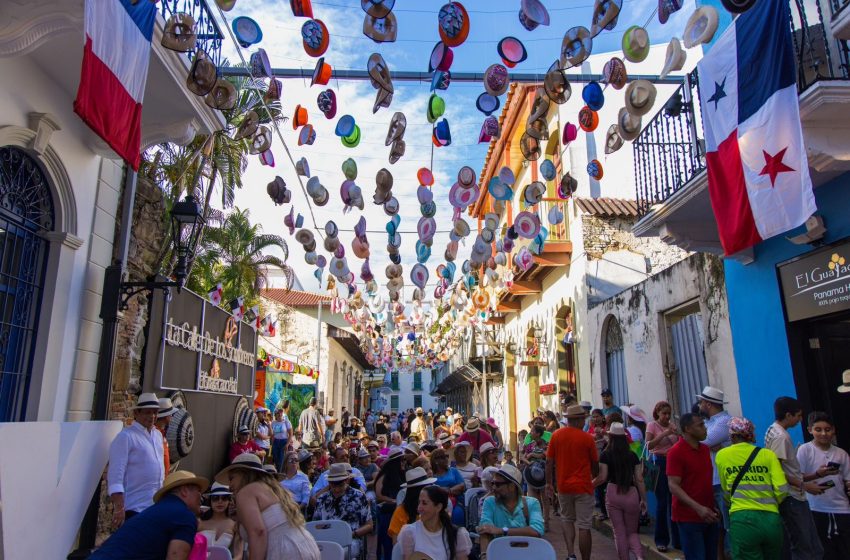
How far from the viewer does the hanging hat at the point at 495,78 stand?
6.80 metres

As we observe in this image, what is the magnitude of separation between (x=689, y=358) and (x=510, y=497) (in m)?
5.17

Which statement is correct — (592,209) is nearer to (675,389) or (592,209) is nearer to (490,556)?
(675,389)

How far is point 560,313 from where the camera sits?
1529 cm

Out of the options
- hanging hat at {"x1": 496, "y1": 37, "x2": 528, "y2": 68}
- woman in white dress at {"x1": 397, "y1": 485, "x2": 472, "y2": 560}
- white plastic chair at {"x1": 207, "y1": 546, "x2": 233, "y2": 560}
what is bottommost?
white plastic chair at {"x1": 207, "y1": 546, "x2": 233, "y2": 560}

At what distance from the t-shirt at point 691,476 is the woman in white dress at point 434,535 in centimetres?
210

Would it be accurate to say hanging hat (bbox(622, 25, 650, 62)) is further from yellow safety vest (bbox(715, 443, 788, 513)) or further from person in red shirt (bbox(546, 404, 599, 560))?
person in red shirt (bbox(546, 404, 599, 560))

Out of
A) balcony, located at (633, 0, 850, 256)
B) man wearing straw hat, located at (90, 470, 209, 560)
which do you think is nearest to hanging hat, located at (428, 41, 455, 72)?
balcony, located at (633, 0, 850, 256)

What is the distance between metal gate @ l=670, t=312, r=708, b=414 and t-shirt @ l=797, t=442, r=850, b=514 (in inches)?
137

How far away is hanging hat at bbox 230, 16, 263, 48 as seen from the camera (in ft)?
19.0

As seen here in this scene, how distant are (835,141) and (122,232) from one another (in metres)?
7.29

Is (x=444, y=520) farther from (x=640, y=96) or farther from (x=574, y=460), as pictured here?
(x=640, y=96)

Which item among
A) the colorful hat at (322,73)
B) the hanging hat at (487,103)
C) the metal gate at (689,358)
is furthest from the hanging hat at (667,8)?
the metal gate at (689,358)

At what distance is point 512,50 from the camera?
20.4 feet

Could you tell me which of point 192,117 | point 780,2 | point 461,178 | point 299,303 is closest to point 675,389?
point 461,178
